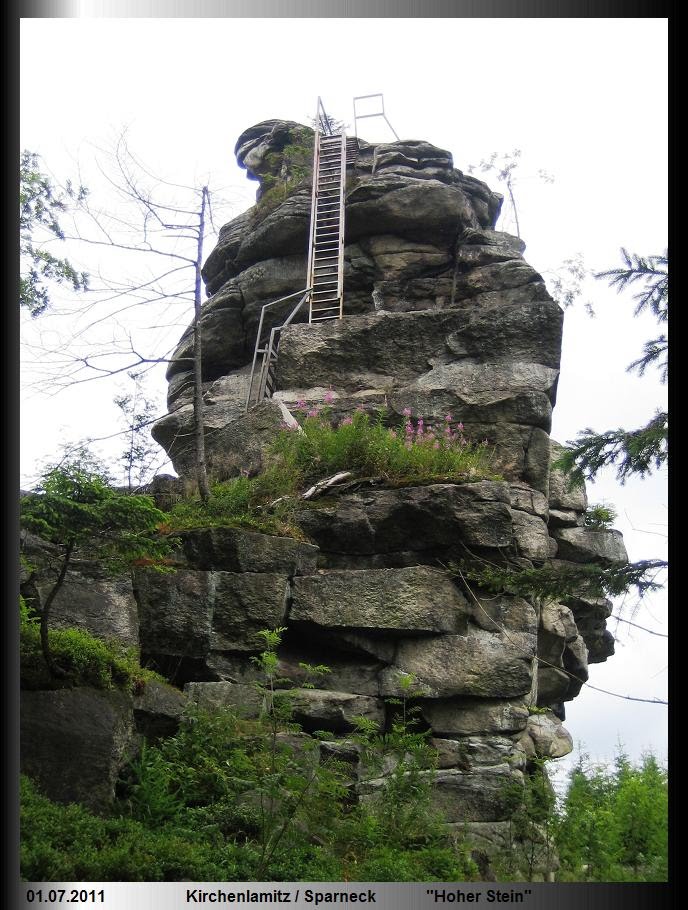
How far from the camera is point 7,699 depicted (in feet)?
15.4

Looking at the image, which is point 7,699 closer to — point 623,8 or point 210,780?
point 210,780

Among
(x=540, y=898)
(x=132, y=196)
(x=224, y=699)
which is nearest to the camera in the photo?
(x=540, y=898)

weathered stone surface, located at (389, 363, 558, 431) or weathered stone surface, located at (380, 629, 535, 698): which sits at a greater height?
weathered stone surface, located at (389, 363, 558, 431)

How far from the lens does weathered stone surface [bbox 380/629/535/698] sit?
887 cm

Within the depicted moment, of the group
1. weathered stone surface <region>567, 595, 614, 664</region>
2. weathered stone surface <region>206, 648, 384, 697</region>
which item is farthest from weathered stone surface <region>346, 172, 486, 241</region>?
weathered stone surface <region>206, 648, 384, 697</region>

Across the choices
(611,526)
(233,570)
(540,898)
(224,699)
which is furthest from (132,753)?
(611,526)

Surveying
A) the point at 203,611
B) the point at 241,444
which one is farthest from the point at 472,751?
the point at 241,444

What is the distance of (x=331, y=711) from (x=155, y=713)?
1812mm

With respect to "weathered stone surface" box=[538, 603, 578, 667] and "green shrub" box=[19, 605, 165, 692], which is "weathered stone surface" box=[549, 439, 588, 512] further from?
"green shrub" box=[19, 605, 165, 692]

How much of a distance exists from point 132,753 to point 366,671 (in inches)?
112

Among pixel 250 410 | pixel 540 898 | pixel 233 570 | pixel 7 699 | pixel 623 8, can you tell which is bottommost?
pixel 540 898

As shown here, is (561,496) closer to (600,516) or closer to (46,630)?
(600,516)

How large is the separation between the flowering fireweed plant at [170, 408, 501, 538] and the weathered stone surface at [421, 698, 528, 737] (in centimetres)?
250

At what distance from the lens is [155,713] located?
7.73m
